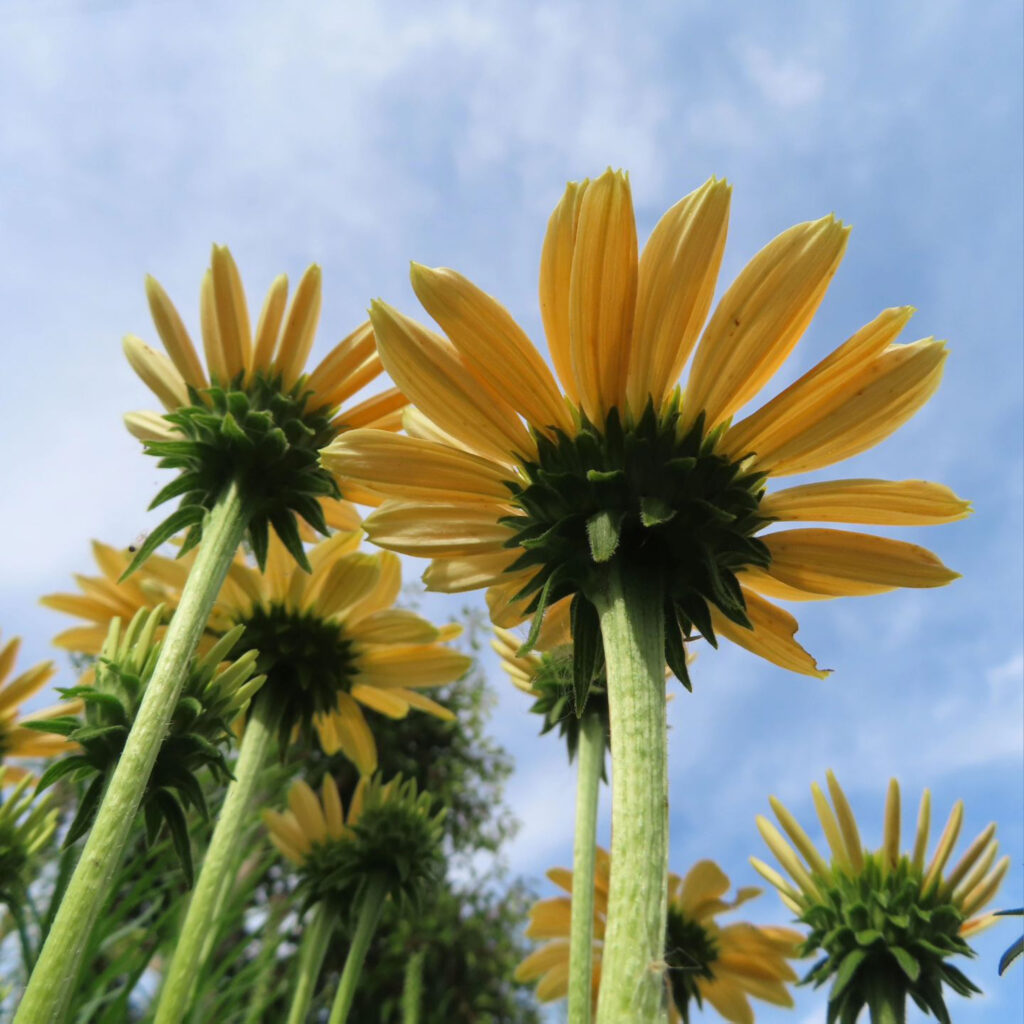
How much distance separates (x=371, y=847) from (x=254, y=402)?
1.50 metres

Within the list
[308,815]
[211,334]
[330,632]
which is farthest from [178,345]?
[308,815]

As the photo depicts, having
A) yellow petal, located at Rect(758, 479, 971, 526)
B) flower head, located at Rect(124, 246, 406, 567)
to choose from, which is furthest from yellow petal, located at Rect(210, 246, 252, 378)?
yellow petal, located at Rect(758, 479, 971, 526)

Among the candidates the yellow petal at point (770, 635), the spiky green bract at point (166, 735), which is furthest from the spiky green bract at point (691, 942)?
the spiky green bract at point (166, 735)

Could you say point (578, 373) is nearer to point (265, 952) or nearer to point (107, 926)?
point (107, 926)

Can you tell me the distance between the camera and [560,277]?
1.46 m

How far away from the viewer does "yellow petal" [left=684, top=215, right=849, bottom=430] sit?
1.37 meters

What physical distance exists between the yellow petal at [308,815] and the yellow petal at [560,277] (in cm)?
221

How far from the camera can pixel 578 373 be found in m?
1.43

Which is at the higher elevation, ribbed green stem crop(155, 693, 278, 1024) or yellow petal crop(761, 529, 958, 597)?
yellow petal crop(761, 529, 958, 597)

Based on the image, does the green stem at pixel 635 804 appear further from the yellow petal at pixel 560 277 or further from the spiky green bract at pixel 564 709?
the spiky green bract at pixel 564 709

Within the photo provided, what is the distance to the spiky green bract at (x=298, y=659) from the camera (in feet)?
8.17

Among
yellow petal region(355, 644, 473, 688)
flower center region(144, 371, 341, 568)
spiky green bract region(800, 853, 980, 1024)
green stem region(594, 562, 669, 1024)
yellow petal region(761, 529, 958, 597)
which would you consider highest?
flower center region(144, 371, 341, 568)

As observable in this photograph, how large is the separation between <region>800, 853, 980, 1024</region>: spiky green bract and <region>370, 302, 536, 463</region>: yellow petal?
1.94m

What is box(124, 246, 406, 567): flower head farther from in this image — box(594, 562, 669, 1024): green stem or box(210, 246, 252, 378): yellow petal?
box(594, 562, 669, 1024): green stem
